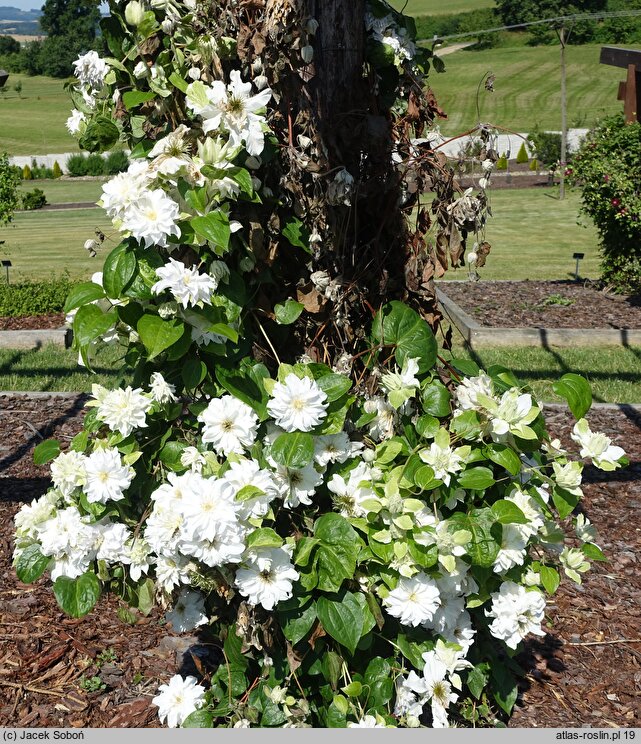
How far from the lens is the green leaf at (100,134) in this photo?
200 cm

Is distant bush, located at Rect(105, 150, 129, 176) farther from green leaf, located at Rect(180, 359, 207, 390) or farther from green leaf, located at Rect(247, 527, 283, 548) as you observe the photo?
green leaf, located at Rect(247, 527, 283, 548)

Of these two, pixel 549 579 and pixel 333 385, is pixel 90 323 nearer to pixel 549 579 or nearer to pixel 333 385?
pixel 333 385

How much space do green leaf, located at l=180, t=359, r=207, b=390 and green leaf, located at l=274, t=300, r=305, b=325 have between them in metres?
0.23

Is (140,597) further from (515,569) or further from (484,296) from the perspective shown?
(484,296)

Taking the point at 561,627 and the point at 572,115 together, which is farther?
the point at 572,115

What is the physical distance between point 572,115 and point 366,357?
3876cm

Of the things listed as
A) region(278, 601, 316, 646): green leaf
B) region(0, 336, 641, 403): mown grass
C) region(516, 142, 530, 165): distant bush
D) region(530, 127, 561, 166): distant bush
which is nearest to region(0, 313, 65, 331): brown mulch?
region(0, 336, 641, 403): mown grass

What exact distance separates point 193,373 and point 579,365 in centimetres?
479

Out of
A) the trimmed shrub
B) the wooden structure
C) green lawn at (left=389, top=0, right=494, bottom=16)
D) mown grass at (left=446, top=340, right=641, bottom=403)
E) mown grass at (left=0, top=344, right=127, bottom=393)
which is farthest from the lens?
green lawn at (left=389, top=0, right=494, bottom=16)

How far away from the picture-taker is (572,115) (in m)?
37.1

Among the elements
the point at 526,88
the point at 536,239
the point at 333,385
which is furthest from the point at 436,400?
the point at 526,88

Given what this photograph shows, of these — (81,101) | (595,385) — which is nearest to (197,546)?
(81,101)

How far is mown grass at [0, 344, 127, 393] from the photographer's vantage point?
5824mm

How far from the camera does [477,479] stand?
74.0 inches
